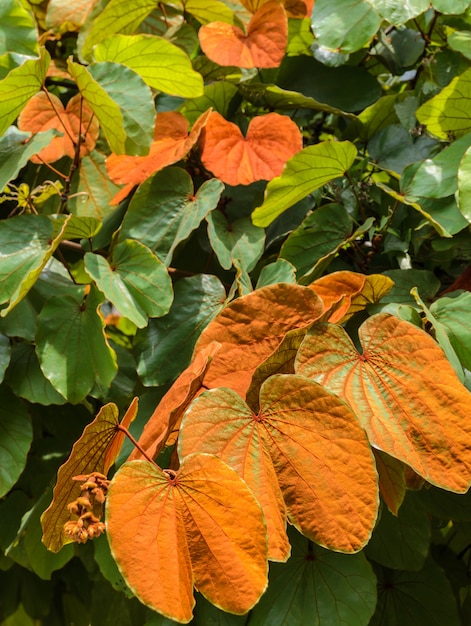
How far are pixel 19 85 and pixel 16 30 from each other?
0.63ft

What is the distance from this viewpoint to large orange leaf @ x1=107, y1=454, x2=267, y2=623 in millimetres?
504

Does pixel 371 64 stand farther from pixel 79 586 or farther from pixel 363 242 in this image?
pixel 79 586

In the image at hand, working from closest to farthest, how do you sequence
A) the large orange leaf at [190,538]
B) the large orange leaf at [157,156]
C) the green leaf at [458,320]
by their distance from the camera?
the large orange leaf at [190,538] < the green leaf at [458,320] < the large orange leaf at [157,156]

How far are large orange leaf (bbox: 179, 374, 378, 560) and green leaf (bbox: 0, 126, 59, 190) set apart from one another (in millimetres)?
443

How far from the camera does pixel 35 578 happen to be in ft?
3.69

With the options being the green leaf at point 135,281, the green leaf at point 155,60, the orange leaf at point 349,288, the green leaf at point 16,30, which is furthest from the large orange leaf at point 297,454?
the green leaf at point 16,30

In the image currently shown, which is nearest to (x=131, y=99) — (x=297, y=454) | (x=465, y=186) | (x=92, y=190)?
(x=92, y=190)

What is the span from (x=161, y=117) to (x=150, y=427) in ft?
1.52

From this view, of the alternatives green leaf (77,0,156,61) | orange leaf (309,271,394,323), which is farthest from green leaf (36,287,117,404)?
green leaf (77,0,156,61)

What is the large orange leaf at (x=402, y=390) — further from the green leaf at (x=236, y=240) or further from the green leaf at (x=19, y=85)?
the green leaf at (x=19, y=85)

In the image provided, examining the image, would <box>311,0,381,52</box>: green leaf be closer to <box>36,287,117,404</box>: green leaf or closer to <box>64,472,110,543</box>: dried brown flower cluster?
<box>36,287,117,404</box>: green leaf

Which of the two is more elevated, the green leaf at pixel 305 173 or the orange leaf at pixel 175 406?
the green leaf at pixel 305 173

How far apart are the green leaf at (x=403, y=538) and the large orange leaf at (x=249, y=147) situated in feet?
1.38

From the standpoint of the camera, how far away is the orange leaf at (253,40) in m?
0.96
